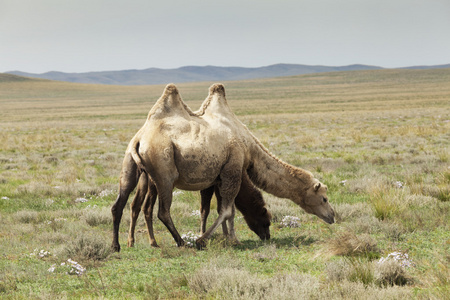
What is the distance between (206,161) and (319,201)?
218 centimetres

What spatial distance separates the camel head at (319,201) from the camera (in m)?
7.61

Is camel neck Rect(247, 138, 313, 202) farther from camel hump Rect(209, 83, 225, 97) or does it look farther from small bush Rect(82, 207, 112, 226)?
small bush Rect(82, 207, 112, 226)

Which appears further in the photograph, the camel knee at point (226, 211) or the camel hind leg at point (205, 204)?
the camel hind leg at point (205, 204)

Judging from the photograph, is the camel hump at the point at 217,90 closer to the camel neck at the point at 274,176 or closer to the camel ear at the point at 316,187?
the camel neck at the point at 274,176

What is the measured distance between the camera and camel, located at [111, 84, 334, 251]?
6.65 meters

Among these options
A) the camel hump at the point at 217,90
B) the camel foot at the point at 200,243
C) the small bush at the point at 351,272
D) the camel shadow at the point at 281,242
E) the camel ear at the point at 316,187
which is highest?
the camel hump at the point at 217,90

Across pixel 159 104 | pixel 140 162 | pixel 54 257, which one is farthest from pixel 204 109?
pixel 54 257

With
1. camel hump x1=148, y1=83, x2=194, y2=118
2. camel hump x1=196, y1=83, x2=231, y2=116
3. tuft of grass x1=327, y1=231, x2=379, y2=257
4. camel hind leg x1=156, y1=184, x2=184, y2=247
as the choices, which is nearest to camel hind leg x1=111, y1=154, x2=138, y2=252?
camel hind leg x1=156, y1=184, x2=184, y2=247

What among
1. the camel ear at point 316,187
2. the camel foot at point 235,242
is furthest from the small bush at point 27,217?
the camel ear at point 316,187

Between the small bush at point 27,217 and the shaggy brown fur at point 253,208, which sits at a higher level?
the shaggy brown fur at point 253,208

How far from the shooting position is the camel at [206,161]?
6652 millimetres

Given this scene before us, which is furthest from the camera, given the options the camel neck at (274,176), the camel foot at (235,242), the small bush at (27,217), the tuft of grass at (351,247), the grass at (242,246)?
the small bush at (27,217)

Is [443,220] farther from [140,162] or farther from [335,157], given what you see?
[335,157]

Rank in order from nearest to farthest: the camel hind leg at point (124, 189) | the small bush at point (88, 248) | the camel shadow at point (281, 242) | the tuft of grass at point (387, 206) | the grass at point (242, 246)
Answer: the grass at point (242, 246) < the small bush at point (88, 248) < the camel hind leg at point (124, 189) < the camel shadow at point (281, 242) < the tuft of grass at point (387, 206)
